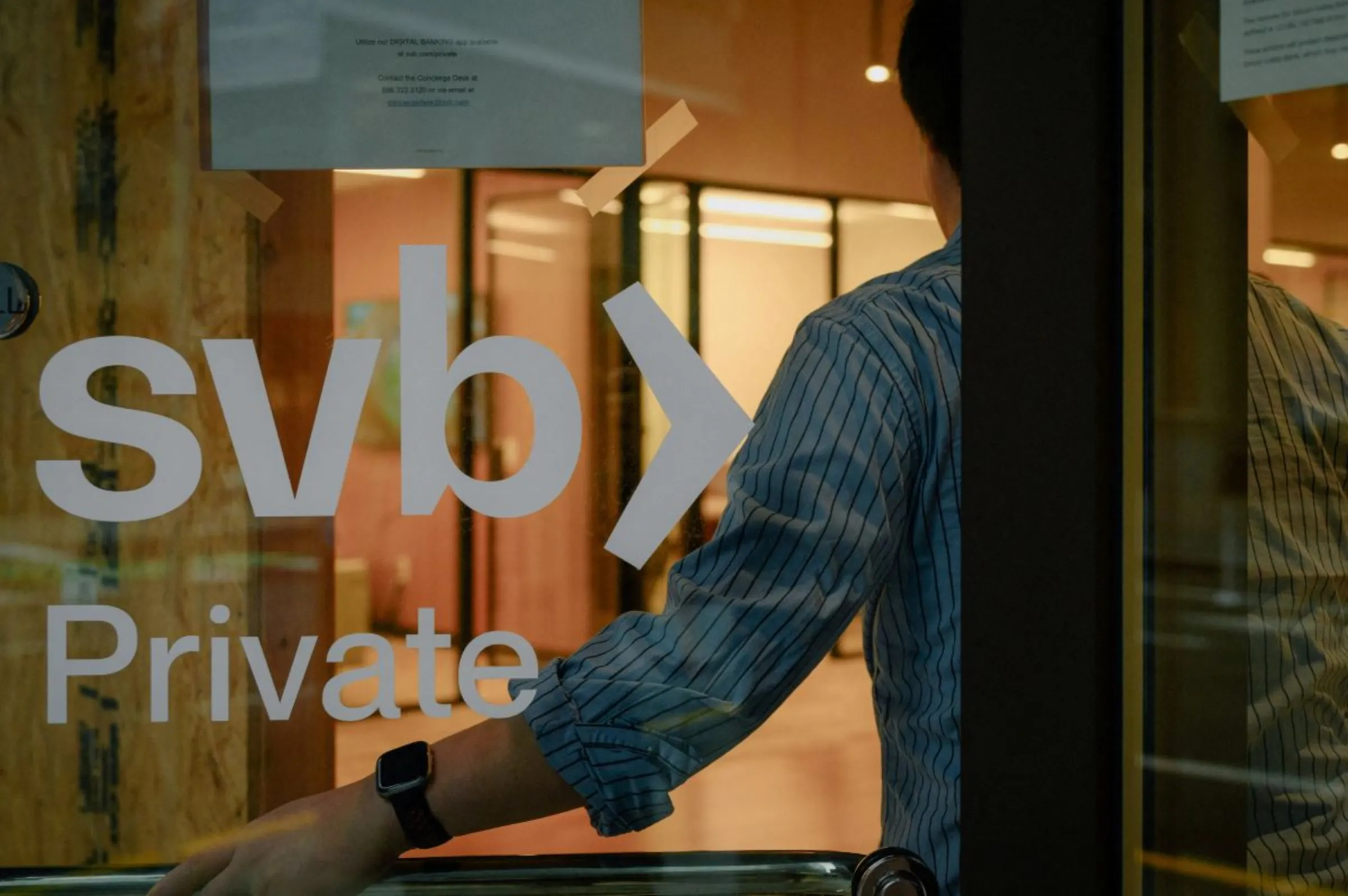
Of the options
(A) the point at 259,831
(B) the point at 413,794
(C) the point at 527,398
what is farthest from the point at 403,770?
(C) the point at 527,398

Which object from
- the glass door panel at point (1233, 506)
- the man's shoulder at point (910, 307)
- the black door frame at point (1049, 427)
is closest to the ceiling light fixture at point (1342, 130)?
the glass door panel at point (1233, 506)

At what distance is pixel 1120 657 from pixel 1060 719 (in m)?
0.06

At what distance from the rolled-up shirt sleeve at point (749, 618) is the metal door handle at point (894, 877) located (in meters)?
0.16

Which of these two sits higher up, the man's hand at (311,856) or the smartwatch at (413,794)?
the smartwatch at (413,794)

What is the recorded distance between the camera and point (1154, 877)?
0.80 metres

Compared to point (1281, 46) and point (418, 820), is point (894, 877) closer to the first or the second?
point (418, 820)

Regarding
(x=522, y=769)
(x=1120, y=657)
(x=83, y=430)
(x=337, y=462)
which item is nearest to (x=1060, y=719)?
(x=1120, y=657)

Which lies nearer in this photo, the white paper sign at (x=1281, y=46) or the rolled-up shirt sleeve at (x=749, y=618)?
the white paper sign at (x=1281, y=46)

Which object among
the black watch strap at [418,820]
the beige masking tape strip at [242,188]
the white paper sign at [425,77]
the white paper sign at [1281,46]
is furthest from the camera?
the beige masking tape strip at [242,188]

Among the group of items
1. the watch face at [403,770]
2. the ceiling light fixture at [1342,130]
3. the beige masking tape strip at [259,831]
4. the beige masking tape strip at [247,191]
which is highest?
the beige masking tape strip at [247,191]

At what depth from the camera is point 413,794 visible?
1.14m

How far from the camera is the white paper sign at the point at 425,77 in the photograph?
1247 mm

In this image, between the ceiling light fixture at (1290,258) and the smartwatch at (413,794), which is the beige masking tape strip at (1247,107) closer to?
the ceiling light fixture at (1290,258)

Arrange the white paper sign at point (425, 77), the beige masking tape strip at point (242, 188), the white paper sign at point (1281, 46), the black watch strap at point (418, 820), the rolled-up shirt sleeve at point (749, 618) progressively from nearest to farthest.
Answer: the white paper sign at point (1281, 46) → the rolled-up shirt sleeve at point (749, 618) → the black watch strap at point (418, 820) → the white paper sign at point (425, 77) → the beige masking tape strip at point (242, 188)
